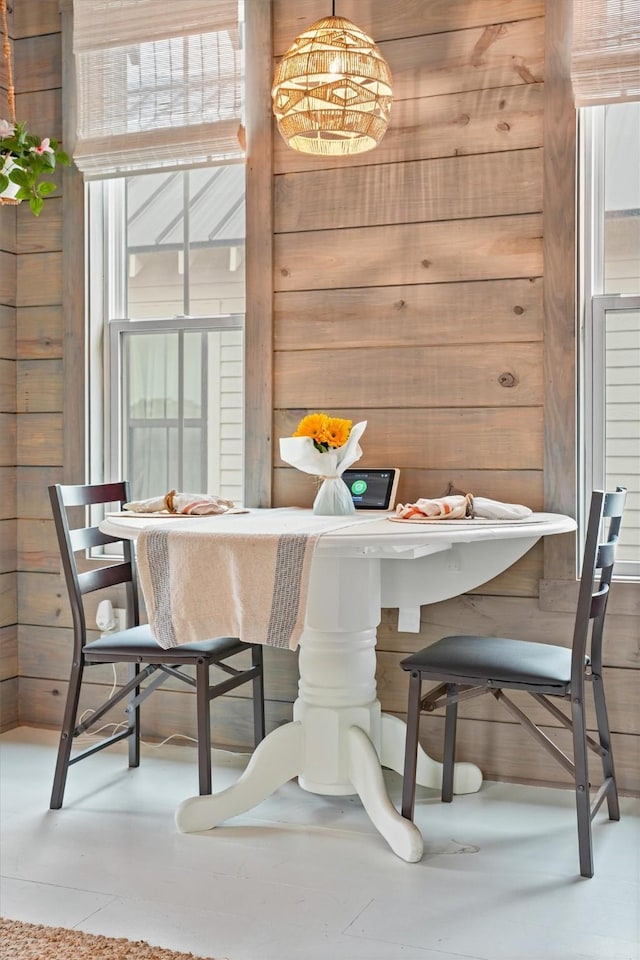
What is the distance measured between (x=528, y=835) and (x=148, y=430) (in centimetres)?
177

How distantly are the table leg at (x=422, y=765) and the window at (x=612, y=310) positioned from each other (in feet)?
2.33

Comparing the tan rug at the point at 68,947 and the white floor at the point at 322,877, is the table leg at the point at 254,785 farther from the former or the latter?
the tan rug at the point at 68,947

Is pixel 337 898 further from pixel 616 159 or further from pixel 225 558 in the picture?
pixel 616 159

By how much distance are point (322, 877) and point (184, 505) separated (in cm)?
103

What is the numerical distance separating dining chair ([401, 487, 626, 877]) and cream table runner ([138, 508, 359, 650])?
0.37 m

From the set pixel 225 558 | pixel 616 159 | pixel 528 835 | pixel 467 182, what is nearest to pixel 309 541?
pixel 225 558

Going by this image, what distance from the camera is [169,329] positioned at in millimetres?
3217

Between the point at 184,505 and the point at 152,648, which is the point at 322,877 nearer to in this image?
the point at 152,648

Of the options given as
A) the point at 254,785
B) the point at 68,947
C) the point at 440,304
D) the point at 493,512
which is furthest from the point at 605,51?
the point at 68,947

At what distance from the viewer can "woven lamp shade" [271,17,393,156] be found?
247cm

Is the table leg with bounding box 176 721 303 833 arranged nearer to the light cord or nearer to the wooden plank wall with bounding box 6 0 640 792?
the wooden plank wall with bounding box 6 0 640 792

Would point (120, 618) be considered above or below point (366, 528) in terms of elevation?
below

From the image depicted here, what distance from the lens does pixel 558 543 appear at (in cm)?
268

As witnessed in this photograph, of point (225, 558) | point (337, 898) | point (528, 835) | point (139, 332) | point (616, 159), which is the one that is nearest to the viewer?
point (337, 898)
